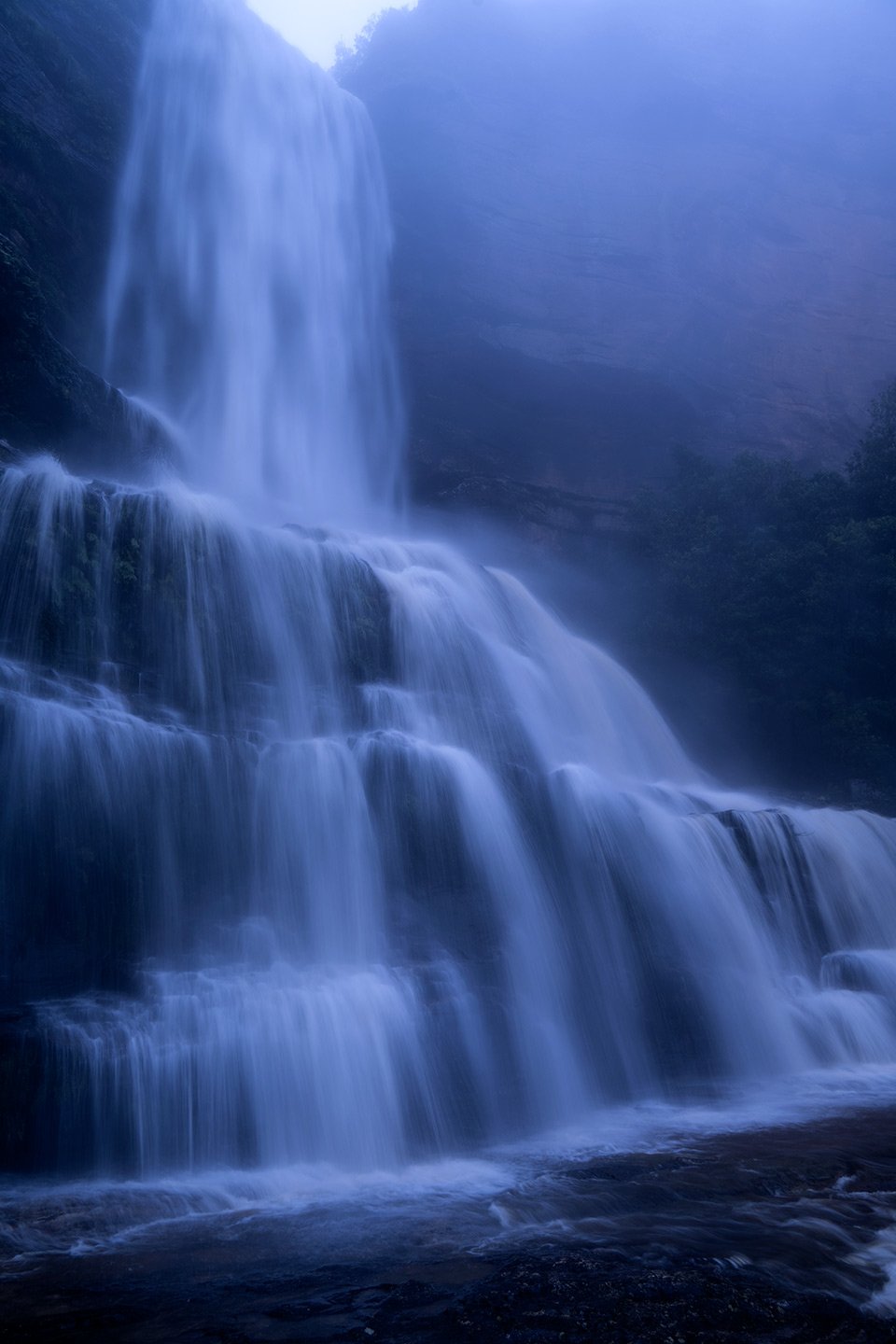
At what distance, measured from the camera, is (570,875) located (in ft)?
36.3

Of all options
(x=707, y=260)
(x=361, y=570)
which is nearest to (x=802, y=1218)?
(x=361, y=570)

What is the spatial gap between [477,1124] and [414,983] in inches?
51.9

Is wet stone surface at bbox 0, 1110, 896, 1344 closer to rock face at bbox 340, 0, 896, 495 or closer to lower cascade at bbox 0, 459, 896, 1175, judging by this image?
lower cascade at bbox 0, 459, 896, 1175

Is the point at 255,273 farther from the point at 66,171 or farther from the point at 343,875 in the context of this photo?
the point at 343,875

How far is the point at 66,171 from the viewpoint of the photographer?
63.3 ft

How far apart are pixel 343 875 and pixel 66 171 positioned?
16833 millimetres

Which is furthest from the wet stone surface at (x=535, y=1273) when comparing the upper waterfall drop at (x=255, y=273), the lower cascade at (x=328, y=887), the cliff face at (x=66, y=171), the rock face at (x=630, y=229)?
the rock face at (x=630, y=229)

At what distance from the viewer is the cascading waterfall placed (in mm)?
7500

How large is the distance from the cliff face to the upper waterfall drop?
2.38ft

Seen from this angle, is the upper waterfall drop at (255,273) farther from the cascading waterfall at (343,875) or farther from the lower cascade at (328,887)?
the lower cascade at (328,887)

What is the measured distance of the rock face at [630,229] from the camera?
91.0ft

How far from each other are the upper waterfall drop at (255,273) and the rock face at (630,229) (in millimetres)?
1804

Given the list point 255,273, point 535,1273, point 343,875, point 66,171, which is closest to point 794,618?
point 343,875

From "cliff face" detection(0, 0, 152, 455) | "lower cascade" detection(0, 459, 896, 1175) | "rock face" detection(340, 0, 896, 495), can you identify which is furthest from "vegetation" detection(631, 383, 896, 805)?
"cliff face" detection(0, 0, 152, 455)
